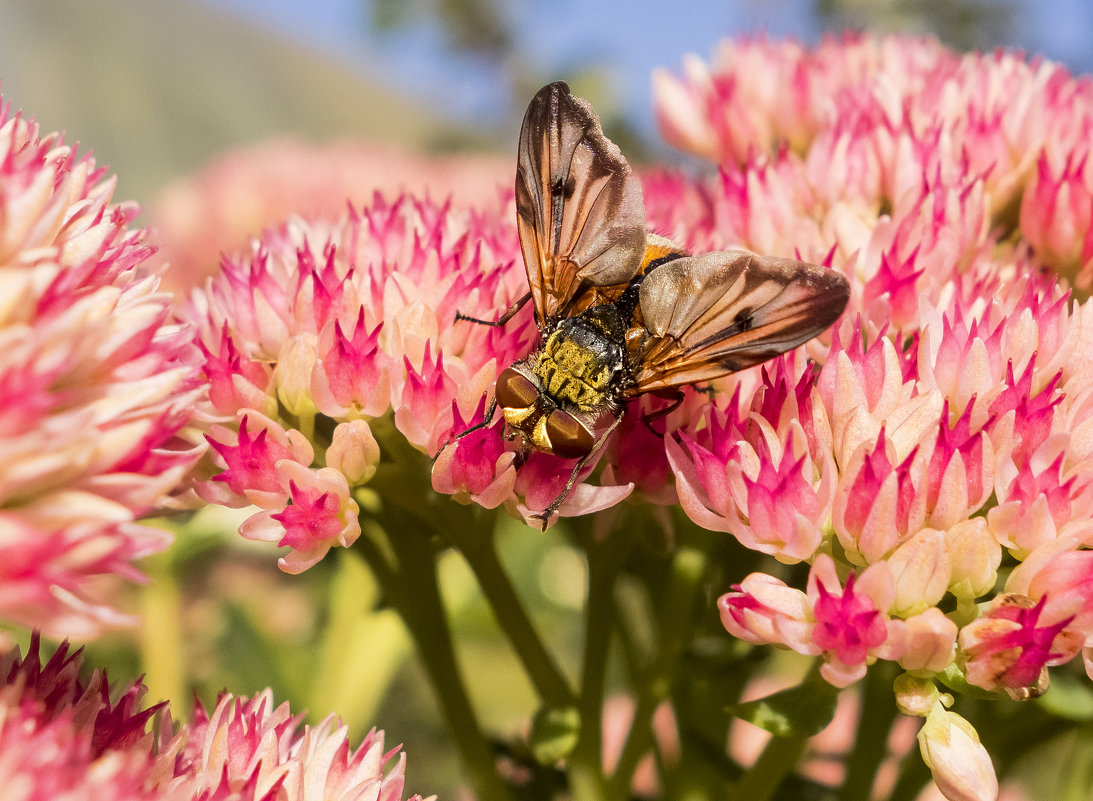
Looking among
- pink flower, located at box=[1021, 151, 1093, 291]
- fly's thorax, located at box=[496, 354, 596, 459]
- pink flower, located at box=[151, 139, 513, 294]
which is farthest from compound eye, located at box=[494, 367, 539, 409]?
pink flower, located at box=[151, 139, 513, 294]

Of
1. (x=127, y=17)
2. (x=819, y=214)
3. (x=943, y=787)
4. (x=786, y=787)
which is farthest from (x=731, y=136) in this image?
(x=127, y=17)

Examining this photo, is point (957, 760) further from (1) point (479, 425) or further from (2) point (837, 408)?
(1) point (479, 425)

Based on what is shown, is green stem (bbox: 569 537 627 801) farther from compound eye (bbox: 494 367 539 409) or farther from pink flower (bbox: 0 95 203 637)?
pink flower (bbox: 0 95 203 637)

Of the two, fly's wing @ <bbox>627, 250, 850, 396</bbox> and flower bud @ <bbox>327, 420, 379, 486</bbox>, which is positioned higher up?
fly's wing @ <bbox>627, 250, 850, 396</bbox>

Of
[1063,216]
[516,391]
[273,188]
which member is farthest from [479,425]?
[273,188]

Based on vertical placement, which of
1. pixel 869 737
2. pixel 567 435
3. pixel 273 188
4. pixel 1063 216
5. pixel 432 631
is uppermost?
pixel 273 188

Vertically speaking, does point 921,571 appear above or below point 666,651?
above

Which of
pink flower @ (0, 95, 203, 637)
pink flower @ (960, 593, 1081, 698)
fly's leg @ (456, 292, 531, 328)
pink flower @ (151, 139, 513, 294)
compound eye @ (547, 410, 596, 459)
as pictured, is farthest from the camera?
pink flower @ (151, 139, 513, 294)
